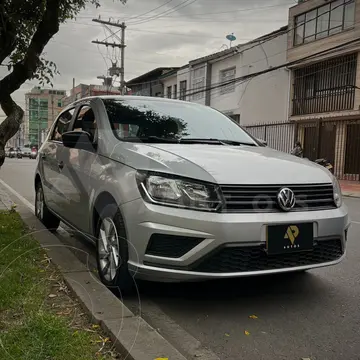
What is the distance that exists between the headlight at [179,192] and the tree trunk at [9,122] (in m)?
2.73

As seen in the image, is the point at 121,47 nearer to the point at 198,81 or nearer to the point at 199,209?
the point at 198,81

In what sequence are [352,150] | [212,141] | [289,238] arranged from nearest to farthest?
[289,238]
[212,141]
[352,150]

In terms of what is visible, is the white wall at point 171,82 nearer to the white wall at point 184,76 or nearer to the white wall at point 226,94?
the white wall at point 184,76

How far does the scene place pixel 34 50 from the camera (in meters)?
5.28

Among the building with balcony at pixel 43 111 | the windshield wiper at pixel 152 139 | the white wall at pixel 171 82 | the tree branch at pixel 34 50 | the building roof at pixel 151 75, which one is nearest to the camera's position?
the windshield wiper at pixel 152 139

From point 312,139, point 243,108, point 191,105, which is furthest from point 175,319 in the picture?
point 243,108

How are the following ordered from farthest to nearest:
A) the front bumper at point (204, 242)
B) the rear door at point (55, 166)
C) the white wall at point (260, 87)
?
the white wall at point (260, 87) → the rear door at point (55, 166) → the front bumper at point (204, 242)

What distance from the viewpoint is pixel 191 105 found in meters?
4.79

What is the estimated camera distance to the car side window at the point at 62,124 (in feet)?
16.8

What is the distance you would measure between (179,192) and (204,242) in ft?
1.26

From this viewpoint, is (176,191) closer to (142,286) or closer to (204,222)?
(204,222)

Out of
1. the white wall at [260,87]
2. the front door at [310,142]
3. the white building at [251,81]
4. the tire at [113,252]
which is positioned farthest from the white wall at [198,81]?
the tire at [113,252]

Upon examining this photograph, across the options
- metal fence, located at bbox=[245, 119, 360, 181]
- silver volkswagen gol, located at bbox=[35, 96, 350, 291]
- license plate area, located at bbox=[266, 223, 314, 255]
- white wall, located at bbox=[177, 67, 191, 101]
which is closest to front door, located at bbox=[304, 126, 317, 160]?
metal fence, located at bbox=[245, 119, 360, 181]

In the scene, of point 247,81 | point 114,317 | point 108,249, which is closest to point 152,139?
point 108,249
